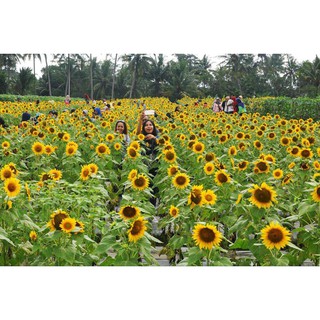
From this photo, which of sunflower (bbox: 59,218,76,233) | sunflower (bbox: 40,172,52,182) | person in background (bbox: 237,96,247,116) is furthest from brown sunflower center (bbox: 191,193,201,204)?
person in background (bbox: 237,96,247,116)

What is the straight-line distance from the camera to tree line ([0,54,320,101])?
1203 cm

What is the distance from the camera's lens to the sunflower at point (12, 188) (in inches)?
112

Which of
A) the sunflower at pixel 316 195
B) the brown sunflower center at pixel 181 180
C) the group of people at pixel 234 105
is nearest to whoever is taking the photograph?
the sunflower at pixel 316 195

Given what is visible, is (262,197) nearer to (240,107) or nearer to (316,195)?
(316,195)

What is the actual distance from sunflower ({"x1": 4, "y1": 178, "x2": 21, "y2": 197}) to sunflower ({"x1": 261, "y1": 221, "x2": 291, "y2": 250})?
1.45 metres

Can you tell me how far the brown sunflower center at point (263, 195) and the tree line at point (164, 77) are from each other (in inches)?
311

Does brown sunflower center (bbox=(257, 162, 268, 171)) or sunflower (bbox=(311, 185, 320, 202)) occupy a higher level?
brown sunflower center (bbox=(257, 162, 268, 171))

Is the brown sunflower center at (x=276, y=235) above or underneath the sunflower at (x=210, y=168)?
underneath

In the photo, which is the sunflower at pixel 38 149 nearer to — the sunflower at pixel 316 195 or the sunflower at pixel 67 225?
the sunflower at pixel 67 225

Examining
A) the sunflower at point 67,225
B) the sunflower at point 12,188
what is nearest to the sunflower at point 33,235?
the sunflower at point 12,188

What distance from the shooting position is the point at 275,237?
8.23 ft

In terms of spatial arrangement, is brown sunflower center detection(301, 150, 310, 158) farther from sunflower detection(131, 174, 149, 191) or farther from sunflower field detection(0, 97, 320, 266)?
sunflower detection(131, 174, 149, 191)

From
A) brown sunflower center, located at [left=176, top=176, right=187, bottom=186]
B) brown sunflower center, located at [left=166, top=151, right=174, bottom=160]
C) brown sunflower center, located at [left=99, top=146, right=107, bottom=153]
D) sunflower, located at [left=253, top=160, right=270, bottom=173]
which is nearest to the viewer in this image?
brown sunflower center, located at [left=176, top=176, right=187, bottom=186]

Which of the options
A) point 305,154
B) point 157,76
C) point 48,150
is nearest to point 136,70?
point 157,76
